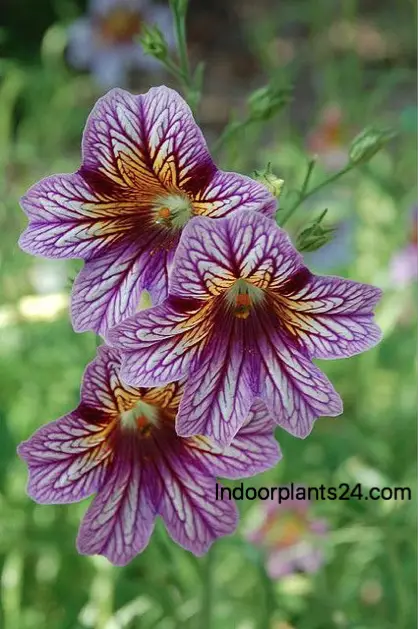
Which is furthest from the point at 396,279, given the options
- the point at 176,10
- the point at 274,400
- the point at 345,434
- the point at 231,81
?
the point at 231,81

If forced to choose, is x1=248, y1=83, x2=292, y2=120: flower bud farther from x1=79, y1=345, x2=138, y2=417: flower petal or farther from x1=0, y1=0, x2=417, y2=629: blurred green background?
x1=79, y1=345, x2=138, y2=417: flower petal

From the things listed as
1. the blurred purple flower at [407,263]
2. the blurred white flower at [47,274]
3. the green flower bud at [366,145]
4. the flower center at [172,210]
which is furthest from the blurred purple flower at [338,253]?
the flower center at [172,210]

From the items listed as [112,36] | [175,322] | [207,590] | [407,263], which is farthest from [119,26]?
[175,322]

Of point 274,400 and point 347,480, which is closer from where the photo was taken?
point 274,400

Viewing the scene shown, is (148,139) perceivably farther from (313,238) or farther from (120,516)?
(120,516)

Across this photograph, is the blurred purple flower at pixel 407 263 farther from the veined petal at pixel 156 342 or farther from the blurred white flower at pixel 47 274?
the veined petal at pixel 156 342

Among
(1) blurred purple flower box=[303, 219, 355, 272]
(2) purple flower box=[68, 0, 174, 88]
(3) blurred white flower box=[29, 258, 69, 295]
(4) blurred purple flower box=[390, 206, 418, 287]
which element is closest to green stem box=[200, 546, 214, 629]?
(4) blurred purple flower box=[390, 206, 418, 287]

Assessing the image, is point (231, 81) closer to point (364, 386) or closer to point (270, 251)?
point (364, 386)
